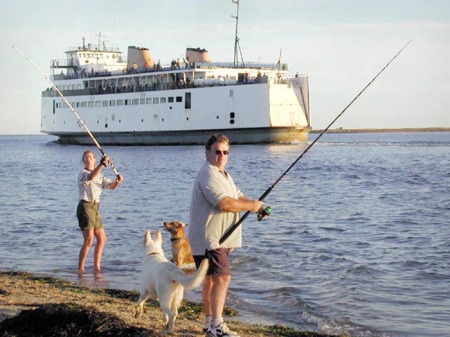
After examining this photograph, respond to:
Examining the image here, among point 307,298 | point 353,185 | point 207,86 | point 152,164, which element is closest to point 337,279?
point 307,298

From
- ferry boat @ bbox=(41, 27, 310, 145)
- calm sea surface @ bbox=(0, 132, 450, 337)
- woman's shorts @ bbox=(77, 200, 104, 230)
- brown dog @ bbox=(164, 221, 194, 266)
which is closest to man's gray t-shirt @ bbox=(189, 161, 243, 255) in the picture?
calm sea surface @ bbox=(0, 132, 450, 337)

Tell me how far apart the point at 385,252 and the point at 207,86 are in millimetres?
46615

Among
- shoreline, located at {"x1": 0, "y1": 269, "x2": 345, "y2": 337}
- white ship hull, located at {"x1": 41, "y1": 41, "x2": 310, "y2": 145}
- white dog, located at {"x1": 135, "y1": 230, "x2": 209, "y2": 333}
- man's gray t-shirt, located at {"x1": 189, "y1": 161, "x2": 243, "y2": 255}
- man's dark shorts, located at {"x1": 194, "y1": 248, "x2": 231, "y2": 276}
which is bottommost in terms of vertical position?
shoreline, located at {"x1": 0, "y1": 269, "x2": 345, "y2": 337}

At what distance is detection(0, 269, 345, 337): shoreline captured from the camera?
5.62 m

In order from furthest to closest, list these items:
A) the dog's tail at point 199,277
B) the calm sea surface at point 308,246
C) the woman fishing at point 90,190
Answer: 1. the woman fishing at point 90,190
2. the calm sea surface at point 308,246
3. the dog's tail at point 199,277

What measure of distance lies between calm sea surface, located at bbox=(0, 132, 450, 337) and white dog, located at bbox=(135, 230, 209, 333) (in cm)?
164

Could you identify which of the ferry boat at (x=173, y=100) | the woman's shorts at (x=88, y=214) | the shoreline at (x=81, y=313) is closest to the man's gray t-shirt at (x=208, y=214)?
the shoreline at (x=81, y=313)

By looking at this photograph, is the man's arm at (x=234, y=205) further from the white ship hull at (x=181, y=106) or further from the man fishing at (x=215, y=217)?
the white ship hull at (x=181, y=106)

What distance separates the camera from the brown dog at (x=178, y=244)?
9.04m

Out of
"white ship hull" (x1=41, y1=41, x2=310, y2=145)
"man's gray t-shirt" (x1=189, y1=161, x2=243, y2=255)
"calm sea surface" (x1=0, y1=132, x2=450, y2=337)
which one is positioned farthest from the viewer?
"white ship hull" (x1=41, y1=41, x2=310, y2=145)

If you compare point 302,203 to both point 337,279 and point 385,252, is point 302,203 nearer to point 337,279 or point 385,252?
point 385,252

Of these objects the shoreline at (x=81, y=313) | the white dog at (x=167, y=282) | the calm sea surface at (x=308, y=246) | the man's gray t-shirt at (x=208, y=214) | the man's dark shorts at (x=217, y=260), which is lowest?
the calm sea surface at (x=308, y=246)

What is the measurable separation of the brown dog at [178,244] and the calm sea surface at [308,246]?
0.47 metres

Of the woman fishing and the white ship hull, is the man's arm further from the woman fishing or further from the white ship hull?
the white ship hull
